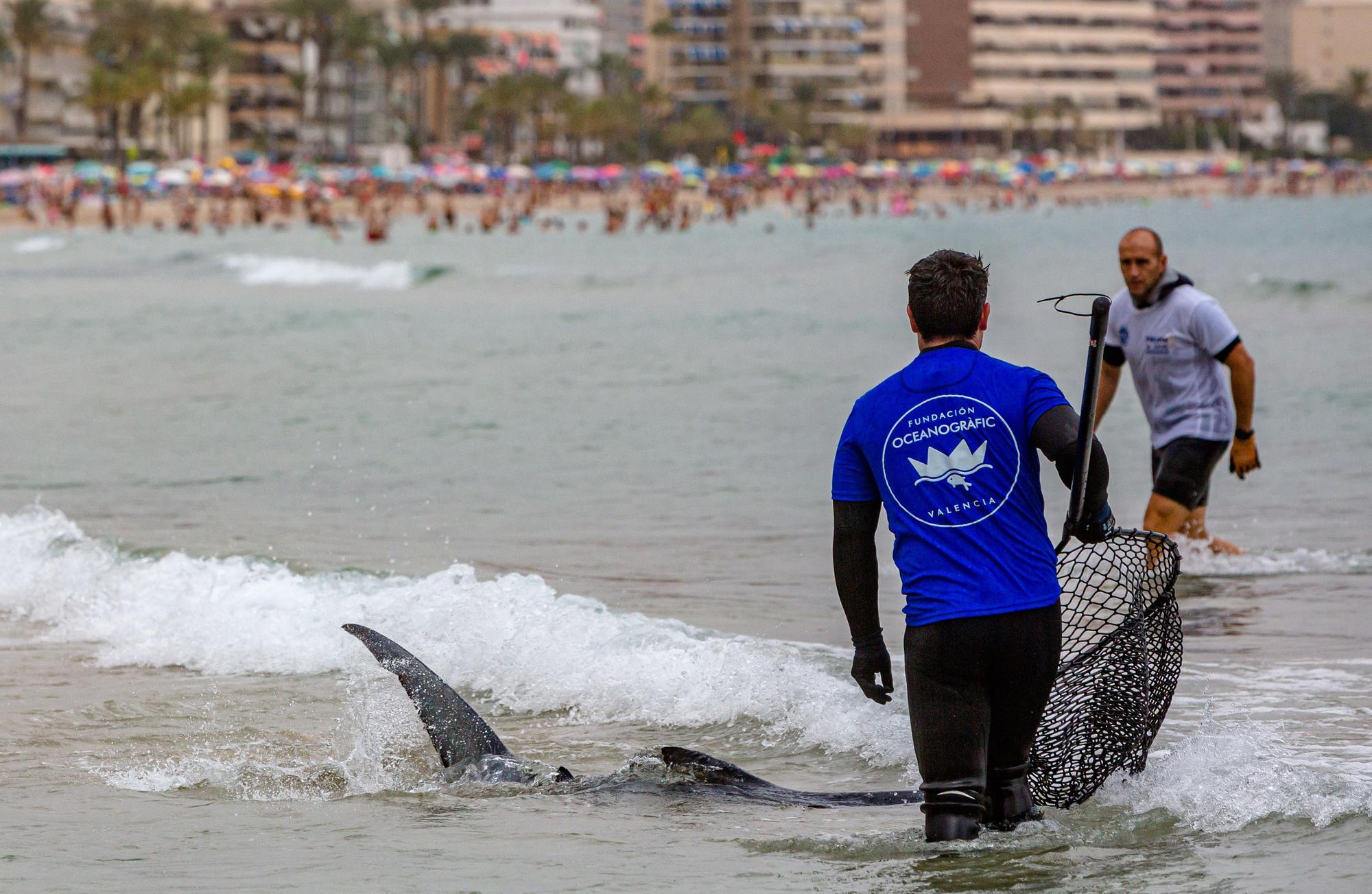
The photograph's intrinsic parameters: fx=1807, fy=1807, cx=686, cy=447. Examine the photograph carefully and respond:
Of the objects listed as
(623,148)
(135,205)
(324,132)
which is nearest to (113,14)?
(324,132)

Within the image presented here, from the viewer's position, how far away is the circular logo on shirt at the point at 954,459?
376 cm

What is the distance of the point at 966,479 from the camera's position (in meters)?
3.78

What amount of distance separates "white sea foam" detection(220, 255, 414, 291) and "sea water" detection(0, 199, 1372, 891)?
25457mm

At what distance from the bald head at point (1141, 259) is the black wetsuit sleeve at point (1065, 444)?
3.36m

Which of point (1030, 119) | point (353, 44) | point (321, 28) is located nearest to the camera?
point (353, 44)

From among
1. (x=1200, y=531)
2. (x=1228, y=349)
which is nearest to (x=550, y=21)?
(x=1200, y=531)

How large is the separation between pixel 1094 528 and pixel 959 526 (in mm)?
314

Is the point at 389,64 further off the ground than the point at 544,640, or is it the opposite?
the point at 389,64

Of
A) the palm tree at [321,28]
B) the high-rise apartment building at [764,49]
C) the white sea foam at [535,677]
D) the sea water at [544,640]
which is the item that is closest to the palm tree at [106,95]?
the palm tree at [321,28]

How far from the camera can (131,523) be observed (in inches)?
427

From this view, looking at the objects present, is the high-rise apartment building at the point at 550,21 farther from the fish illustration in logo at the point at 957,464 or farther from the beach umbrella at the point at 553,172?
the fish illustration in logo at the point at 957,464

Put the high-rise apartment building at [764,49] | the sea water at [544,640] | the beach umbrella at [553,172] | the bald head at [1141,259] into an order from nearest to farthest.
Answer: the sea water at [544,640], the bald head at [1141,259], the beach umbrella at [553,172], the high-rise apartment building at [764,49]

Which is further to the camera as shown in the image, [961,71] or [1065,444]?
[961,71]

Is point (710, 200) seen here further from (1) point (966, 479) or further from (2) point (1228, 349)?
(1) point (966, 479)
